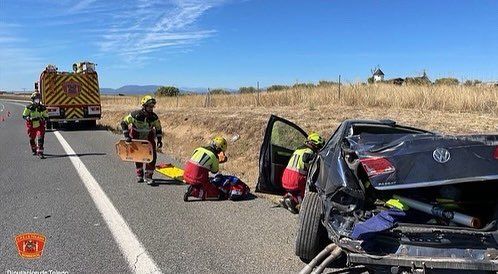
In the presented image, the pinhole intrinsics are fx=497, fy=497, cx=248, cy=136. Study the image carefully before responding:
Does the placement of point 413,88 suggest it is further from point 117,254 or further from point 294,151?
point 117,254

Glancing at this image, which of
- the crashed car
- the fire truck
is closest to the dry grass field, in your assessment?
the fire truck

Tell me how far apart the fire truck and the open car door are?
16.5m

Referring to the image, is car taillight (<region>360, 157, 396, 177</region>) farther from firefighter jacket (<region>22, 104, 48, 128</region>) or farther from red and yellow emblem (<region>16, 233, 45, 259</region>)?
firefighter jacket (<region>22, 104, 48, 128</region>)

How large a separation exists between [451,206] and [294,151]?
3.24 metres

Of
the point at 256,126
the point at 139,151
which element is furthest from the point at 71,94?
the point at 139,151

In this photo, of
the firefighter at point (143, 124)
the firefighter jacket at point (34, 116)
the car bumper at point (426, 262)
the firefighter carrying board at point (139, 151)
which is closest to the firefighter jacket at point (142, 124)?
the firefighter at point (143, 124)

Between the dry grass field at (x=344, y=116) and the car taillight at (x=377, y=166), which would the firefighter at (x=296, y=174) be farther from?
the car taillight at (x=377, y=166)

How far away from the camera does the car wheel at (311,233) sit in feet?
14.4

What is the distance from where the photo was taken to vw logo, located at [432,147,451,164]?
133 inches

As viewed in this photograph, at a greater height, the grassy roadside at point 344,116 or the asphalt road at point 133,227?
the grassy roadside at point 344,116

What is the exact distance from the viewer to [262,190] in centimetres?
689

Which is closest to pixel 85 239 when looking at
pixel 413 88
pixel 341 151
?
pixel 341 151

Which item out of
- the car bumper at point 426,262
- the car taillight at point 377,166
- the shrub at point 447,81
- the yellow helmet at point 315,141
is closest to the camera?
the car bumper at point 426,262

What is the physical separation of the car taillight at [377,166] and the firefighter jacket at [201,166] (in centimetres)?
406
